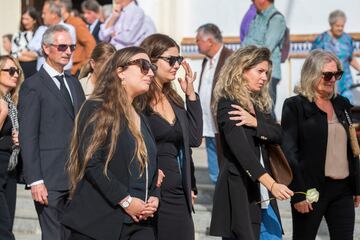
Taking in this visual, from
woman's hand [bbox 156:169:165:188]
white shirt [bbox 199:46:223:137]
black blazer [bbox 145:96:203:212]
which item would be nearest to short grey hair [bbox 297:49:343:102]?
black blazer [bbox 145:96:203:212]

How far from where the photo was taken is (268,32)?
10.4 metres

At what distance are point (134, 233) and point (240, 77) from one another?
1.46 meters

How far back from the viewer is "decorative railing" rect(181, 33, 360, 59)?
1251 cm

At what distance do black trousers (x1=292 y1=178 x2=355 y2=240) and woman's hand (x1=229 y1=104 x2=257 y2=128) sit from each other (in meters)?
0.84

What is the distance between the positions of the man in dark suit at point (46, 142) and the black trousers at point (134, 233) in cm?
142

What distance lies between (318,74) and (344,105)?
13.3 inches

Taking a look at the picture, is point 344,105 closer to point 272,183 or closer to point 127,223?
point 272,183

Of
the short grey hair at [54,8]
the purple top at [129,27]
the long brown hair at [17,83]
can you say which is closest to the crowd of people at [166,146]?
the long brown hair at [17,83]

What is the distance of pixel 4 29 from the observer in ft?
48.6

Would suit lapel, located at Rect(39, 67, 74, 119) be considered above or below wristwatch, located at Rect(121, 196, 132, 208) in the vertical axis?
above

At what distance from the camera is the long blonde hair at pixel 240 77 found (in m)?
6.54

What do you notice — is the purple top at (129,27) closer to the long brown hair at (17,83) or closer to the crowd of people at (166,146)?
the long brown hair at (17,83)

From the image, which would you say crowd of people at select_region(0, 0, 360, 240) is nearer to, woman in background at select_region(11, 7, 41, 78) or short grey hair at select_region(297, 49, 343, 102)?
short grey hair at select_region(297, 49, 343, 102)

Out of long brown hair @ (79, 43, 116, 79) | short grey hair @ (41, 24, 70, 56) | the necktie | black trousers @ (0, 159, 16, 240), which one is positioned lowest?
black trousers @ (0, 159, 16, 240)
